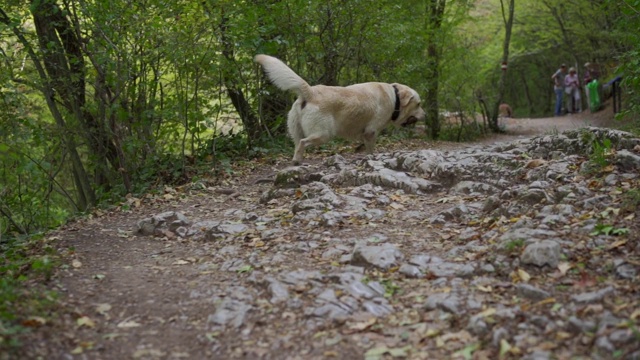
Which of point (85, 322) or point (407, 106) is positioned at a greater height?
point (407, 106)

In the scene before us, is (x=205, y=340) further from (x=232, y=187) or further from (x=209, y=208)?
(x=232, y=187)

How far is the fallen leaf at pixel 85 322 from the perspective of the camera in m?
3.43

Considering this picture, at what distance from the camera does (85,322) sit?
3.46m

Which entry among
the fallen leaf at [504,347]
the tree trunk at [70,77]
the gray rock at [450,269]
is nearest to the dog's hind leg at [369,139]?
the tree trunk at [70,77]

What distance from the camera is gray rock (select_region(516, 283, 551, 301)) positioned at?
338 centimetres

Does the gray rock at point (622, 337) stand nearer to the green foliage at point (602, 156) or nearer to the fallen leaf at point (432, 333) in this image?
the fallen leaf at point (432, 333)

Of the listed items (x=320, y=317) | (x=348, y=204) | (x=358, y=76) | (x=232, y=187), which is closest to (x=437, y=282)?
(x=320, y=317)

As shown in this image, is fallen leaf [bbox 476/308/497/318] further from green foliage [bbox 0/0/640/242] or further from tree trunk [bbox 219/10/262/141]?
tree trunk [bbox 219/10/262/141]

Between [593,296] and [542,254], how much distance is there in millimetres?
595

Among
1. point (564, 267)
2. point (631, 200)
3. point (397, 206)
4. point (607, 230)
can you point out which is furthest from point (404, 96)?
point (564, 267)

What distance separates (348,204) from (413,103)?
3.60 m

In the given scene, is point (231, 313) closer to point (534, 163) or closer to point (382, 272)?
point (382, 272)

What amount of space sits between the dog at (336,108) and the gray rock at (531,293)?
4531mm

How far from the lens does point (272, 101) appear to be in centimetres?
1074
